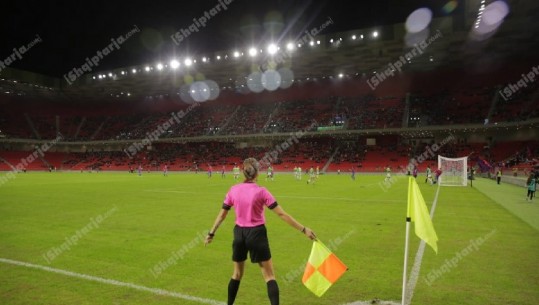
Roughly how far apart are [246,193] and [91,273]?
4275 millimetres

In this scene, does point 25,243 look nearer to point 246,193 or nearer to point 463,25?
point 246,193

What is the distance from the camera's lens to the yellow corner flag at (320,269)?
5.04 metres

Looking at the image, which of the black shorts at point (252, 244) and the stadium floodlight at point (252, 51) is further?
the stadium floodlight at point (252, 51)

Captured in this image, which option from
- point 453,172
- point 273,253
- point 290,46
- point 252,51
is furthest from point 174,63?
point 273,253

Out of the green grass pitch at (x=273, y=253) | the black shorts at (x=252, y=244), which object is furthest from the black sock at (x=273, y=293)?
the green grass pitch at (x=273, y=253)

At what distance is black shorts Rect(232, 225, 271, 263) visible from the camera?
4707 mm

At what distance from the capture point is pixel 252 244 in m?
4.72

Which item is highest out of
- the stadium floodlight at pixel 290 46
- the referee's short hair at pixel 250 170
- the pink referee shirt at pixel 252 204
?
the stadium floodlight at pixel 290 46

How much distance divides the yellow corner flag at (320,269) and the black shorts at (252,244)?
0.73 metres

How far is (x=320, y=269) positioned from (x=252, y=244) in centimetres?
108

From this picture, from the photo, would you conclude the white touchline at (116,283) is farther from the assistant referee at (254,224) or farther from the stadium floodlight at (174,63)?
the stadium floodlight at (174,63)

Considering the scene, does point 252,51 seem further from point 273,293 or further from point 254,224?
point 273,293

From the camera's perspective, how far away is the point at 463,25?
3422 centimetres

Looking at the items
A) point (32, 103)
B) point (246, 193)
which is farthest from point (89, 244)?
point (32, 103)
